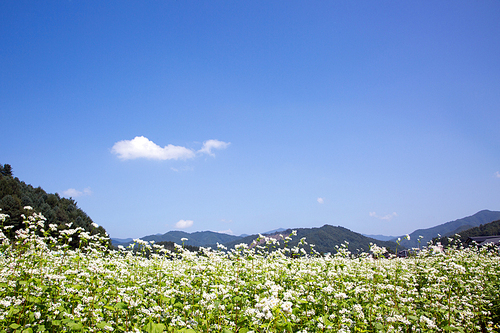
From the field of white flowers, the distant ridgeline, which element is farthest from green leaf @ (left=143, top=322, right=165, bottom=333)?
the distant ridgeline

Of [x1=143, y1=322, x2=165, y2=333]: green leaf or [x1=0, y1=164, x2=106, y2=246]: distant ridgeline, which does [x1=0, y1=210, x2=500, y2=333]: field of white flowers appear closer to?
[x1=143, y1=322, x2=165, y2=333]: green leaf

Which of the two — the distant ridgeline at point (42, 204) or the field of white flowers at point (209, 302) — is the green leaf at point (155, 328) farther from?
the distant ridgeline at point (42, 204)

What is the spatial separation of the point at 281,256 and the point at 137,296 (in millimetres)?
5178

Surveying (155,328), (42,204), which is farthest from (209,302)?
(42,204)

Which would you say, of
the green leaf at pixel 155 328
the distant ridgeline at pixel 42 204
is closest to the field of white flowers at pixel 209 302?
the green leaf at pixel 155 328

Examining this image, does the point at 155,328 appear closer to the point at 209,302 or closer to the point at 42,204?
the point at 209,302

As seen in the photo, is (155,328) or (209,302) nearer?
(155,328)

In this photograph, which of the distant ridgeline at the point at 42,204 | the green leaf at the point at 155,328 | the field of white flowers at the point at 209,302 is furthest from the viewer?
the distant ridgeline at the point at 42,204

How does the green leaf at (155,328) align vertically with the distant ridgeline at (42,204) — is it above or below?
below

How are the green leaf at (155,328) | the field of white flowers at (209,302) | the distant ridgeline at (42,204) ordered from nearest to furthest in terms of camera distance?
the green leaf at (155,328), the field of white flowers at (209,302), the distant ridgeline at (42,204)

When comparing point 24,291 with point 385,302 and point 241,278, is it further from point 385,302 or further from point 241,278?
point 385,302

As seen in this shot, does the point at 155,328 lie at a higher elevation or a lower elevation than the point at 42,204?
lower

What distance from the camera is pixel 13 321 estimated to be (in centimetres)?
484

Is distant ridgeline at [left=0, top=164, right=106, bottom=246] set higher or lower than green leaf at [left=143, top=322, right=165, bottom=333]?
higher
